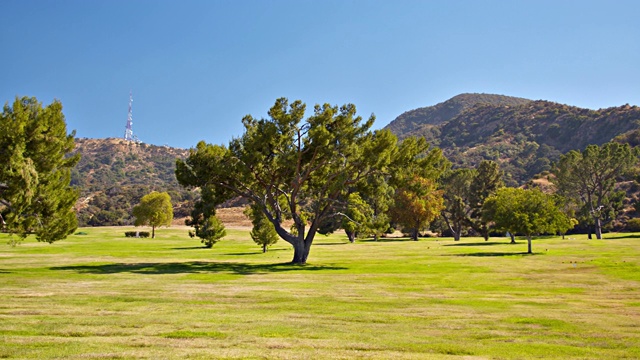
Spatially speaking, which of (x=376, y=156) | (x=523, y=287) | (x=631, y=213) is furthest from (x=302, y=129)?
(x=631, y=213)

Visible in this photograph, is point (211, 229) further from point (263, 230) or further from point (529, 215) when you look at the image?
point (529, 215)

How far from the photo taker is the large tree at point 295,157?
126 feet

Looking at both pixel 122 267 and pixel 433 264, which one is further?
pixel 433 264

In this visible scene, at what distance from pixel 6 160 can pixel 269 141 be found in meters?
16.1

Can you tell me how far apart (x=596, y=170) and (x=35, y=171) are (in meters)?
84.7

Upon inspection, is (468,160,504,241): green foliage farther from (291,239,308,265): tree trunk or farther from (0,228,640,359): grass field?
(0,228,640,359): grass field

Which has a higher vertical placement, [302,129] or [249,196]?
[302,129]

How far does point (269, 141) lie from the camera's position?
3784cm

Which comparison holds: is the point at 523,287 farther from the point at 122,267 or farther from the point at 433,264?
the point at 122,267

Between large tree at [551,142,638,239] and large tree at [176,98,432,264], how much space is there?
59328 mm

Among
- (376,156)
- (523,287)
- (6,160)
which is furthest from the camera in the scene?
(376,156)

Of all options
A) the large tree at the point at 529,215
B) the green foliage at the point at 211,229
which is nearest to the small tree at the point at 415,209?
the large tree at the point at 529,215

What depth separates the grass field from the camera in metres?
11.3

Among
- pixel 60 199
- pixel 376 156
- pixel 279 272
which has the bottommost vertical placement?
pixel 279 272
